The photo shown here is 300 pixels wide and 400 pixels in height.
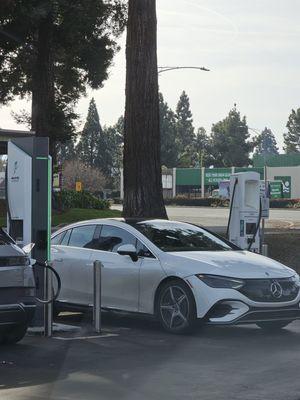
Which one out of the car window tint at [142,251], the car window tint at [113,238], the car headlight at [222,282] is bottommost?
the car headlight at [222,282]

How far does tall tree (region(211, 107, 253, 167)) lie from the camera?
400 feet

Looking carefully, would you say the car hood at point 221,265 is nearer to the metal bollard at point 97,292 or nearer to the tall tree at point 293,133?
the metal bollard at point 97,292

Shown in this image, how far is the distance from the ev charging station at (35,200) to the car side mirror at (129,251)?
101 cm

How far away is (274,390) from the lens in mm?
6051

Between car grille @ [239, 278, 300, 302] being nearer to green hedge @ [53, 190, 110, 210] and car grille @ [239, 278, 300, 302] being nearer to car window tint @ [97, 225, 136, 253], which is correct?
car window tint @ [97, 225, 136, 253]

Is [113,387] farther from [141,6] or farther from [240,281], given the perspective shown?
[141,6]

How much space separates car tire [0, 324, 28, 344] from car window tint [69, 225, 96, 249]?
7.65 feet

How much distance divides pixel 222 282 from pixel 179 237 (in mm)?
1472

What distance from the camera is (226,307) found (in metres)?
8.40

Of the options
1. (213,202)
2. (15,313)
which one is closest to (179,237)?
(15,313)

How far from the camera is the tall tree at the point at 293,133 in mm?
141875

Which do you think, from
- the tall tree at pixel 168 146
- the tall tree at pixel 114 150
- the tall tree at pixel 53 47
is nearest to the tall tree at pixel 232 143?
the tall tree at pixel 168 146

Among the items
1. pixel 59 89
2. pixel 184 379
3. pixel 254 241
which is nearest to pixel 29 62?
pixel 59 89

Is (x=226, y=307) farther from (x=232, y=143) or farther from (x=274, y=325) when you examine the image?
(x=232, y=143)
